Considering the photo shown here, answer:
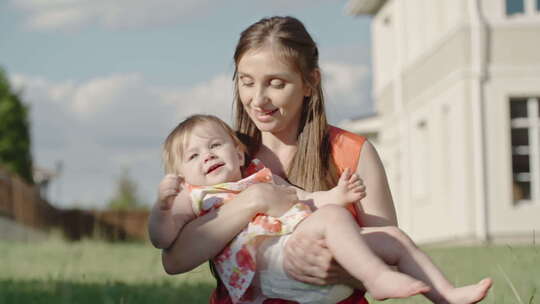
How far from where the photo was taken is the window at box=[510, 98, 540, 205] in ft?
51.0

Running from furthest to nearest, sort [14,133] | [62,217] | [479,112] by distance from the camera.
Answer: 1. [14,133]
2. [62,217]
3. [479,112]

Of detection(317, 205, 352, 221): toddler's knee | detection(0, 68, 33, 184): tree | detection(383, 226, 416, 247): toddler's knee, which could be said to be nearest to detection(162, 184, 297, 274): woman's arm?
detection(317, 205, 352, 221): toddler's knee

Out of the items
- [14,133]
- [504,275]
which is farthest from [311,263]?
[14,133]

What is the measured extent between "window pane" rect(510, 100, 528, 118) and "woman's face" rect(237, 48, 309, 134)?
13.6 meters

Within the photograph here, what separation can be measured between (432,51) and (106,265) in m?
11.3

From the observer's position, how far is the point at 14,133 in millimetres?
33031

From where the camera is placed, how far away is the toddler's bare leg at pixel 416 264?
281cm

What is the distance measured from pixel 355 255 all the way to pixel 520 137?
13.8 meters

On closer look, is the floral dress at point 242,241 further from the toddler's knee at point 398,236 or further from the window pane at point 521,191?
the window pane at point 521,191

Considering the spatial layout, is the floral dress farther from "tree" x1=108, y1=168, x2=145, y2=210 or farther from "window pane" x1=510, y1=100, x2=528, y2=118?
"tree" x1=108, y1=168, x2=145, y2=210

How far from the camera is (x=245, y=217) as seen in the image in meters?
3.10

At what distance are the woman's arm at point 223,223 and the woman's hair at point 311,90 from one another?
29 centimetres

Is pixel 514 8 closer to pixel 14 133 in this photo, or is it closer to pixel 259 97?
pixel 259 97

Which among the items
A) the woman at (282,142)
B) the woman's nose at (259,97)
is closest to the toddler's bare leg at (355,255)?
the woman at (282,142)
